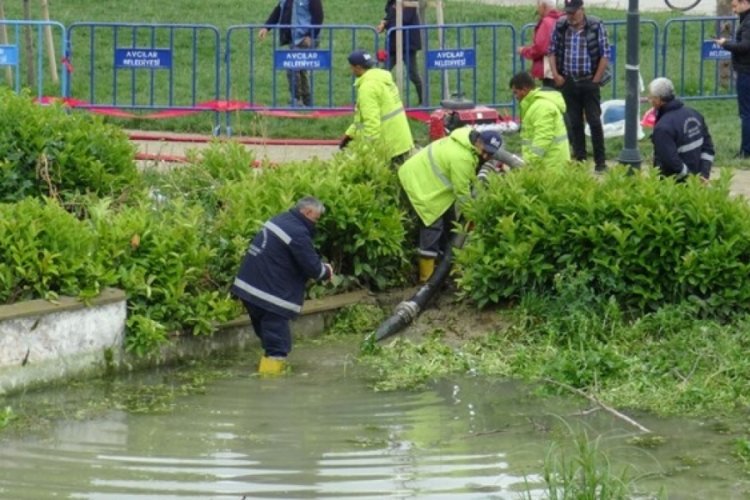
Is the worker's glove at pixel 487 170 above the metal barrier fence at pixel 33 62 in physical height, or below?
below

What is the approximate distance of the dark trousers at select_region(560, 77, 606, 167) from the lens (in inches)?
742

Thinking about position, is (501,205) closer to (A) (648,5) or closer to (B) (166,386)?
(B) (166,386)

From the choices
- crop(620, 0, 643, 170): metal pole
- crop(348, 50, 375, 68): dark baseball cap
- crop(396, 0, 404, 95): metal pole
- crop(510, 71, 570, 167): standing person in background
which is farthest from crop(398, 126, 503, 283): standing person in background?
crop(396, 0, 404, 95): metal pole

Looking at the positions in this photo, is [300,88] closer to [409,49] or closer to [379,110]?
[409,49]

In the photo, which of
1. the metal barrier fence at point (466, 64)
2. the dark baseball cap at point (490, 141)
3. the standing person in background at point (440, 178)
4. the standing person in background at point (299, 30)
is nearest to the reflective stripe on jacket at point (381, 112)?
the standing person in background at point (440, 178)

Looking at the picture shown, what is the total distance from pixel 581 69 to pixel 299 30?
14.8ft

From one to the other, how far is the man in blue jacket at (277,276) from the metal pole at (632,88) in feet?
11.6

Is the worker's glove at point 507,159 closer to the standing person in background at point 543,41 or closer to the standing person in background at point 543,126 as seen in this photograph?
the standing person in background at point 543,126

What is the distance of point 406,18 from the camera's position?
73.6 feet

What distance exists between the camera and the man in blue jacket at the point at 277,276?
43.7ft

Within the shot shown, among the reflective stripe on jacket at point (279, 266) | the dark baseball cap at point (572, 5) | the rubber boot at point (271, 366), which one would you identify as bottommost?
the rubber boot at point (271, 366)

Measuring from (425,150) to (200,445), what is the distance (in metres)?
4.70

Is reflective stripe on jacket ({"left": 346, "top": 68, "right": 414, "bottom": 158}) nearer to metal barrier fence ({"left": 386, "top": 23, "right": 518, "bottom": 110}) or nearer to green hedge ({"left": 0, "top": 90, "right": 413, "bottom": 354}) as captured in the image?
green hedge ({"left": 0, "top": 90, "right": 413, "bottom": 354})

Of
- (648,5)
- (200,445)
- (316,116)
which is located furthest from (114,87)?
(648,5)
